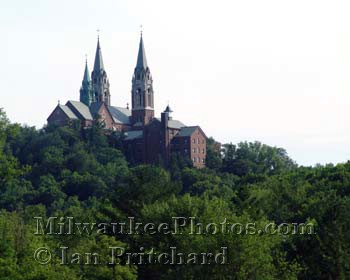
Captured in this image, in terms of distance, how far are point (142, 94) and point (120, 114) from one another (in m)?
7.29

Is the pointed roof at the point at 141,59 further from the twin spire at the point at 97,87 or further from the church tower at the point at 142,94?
the twin spire at the point at 97,87

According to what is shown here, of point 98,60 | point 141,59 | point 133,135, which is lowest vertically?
point 133,135

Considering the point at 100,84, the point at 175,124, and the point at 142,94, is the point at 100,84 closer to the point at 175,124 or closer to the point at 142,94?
the point at 142,94

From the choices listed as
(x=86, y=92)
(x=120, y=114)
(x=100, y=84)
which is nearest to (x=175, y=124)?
(x=120, y=114)

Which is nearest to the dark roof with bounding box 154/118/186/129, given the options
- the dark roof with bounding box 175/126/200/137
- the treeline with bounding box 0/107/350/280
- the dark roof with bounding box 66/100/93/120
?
the dark roof with bounding box 175/126/200/137

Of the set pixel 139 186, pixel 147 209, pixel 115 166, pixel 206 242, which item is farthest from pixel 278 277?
pixel 115 166

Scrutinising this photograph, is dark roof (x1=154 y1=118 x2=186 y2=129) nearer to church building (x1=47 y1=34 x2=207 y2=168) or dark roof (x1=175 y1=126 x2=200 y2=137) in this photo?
church building (x1=47 y1=34 x2=207 y2=168)

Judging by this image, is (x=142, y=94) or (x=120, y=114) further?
(x=120, y=114)

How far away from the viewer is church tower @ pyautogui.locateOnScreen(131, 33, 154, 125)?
118 m

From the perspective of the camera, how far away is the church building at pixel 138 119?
4368 inches

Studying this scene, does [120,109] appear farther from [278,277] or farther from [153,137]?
[278,277]

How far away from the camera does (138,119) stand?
119 meters

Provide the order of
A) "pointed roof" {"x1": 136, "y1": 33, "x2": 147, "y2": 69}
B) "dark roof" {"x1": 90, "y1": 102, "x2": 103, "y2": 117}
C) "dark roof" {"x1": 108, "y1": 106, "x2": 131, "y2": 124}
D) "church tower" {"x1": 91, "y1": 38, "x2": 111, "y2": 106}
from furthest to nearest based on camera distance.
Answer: "church tower" {"x1": 91, "y1": 38, "x2": 111, "y2": 106}, "dark roof" {"x1": 108, "y1": 106, "x2": 131, "y2": 124}, "dark roof" {"x1": 90, "y1": 102, "x2": 103, "y2": 117}, "pointed roof" {"x1": 136, "y1": 33, "x2": 147, "y2": 69}

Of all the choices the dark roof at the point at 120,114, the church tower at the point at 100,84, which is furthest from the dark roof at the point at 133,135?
the church tower at the point at 100,84
